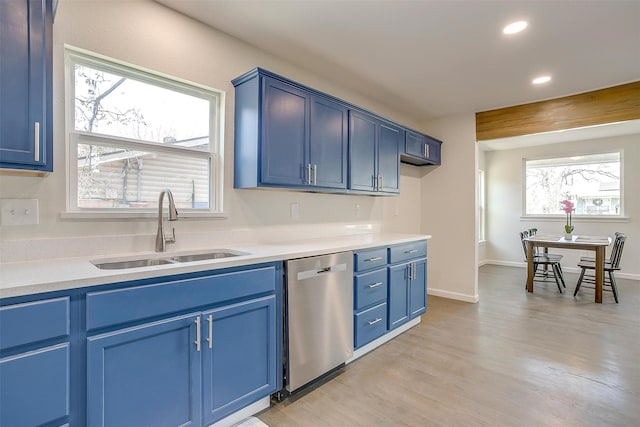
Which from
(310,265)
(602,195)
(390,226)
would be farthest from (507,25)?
(602,195)

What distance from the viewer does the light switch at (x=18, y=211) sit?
62.5 inches

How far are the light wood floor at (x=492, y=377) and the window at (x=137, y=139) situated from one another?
1.60 metres

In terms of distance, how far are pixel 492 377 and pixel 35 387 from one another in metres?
2.64

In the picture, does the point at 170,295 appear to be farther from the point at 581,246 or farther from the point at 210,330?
the point at 581,246

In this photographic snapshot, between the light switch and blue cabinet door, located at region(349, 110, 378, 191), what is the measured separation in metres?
2.23

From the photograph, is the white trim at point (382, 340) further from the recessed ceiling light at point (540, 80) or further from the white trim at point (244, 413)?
the recessed ceiling light at point (540, 80)

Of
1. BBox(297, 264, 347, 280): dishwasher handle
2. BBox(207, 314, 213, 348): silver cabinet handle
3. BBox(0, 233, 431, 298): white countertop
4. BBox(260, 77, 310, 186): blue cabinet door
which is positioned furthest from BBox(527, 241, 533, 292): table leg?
BBox(207, 314, 213, 348): silver cabinet handle

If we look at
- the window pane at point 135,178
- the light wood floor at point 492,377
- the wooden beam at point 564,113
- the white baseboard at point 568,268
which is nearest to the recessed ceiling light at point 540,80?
the wooden beam at point 564,113

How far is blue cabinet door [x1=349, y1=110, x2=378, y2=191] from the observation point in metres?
3.04

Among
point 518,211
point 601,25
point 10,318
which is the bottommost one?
point 10,318

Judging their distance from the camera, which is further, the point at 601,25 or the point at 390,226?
the point at 390,226

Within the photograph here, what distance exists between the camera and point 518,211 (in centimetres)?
674

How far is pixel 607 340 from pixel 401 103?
3.21m

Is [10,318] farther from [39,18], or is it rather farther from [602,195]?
[602,195]
